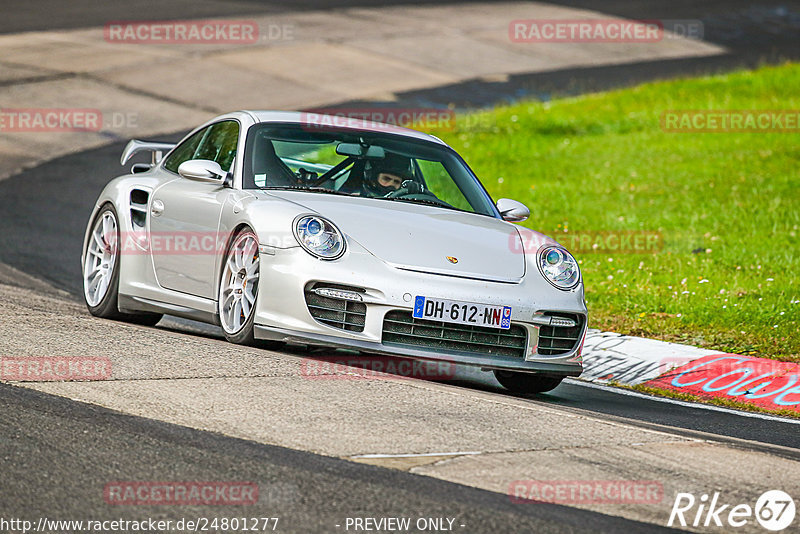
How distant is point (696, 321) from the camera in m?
9.80

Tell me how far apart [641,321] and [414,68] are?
A: 1477 cm

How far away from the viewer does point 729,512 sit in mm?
4668

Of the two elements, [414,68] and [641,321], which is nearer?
[641,321]

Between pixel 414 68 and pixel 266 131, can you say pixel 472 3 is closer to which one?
pixel 414 68

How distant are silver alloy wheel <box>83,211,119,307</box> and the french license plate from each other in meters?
2.71

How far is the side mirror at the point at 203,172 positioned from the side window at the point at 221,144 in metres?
0.31

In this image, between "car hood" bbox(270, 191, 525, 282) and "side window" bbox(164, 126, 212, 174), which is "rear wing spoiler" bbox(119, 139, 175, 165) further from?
"car hood" bbox(270, 191, 525, 282)

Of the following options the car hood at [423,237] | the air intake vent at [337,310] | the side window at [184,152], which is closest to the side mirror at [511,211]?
the car hood at [423,237]

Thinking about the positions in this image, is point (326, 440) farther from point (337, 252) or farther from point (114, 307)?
point (114, 307)

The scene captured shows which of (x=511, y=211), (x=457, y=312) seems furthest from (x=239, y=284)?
(x=511, y=211)

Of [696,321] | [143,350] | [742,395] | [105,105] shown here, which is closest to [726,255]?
[696,321]

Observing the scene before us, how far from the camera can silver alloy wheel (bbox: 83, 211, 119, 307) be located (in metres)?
8.67

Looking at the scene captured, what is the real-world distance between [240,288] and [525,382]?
185 centimetres

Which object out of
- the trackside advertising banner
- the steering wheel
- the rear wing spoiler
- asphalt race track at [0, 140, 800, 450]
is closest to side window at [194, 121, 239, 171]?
the rear wing spoiler
